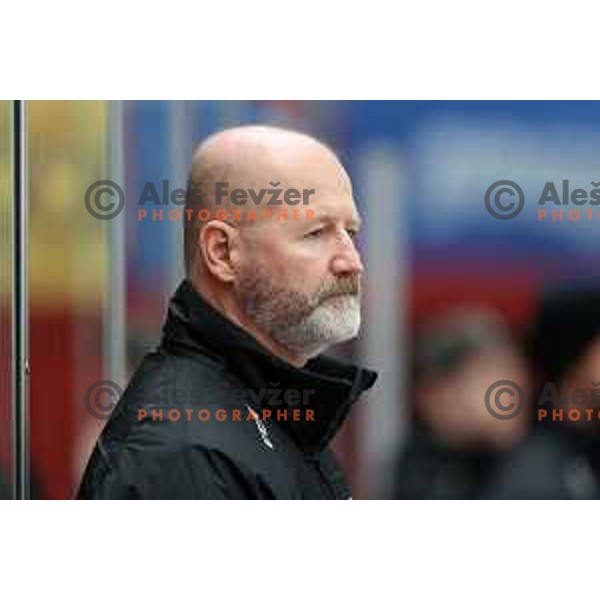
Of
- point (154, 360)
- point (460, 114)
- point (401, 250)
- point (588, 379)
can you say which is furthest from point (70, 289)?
point (588, 379)

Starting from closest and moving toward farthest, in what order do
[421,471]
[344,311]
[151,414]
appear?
[151,414] < [344,311] < [421,471]

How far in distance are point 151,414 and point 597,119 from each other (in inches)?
58.1

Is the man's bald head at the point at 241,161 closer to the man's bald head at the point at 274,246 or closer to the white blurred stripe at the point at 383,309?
the man's bald head at the point at 274,246

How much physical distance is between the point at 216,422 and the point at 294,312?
0.39 metres

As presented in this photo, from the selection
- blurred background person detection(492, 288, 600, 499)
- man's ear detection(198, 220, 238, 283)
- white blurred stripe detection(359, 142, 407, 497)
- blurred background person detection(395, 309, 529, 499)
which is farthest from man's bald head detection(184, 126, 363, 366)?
blurred background person detection(492, 288, 600, 499)

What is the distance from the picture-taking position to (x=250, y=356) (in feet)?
10.2

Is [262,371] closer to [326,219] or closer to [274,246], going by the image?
[274,246]

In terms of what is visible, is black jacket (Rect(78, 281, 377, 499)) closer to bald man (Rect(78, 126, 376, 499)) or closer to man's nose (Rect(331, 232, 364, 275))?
bald man (Rect(78, 126, 376, 499))

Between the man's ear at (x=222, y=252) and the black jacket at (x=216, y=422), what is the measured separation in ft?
0.29

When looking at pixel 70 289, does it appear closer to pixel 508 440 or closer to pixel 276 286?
pixel 276 286

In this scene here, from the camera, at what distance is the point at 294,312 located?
323 centimetres

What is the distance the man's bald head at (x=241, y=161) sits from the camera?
3.21 m

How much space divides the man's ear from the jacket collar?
8cm

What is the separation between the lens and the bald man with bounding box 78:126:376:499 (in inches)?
116
